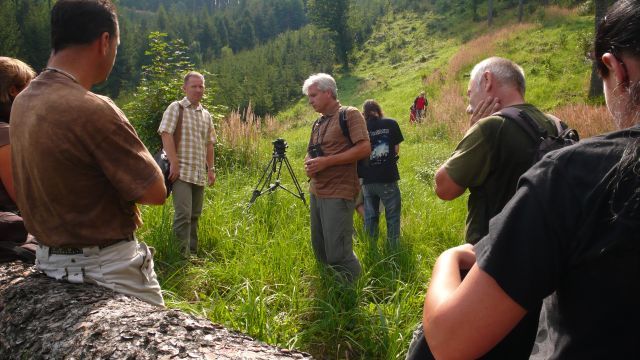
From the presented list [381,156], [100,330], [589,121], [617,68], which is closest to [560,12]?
[589,121]

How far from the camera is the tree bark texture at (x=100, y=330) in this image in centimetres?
108

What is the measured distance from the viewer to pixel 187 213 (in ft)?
13.5

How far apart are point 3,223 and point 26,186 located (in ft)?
1.32

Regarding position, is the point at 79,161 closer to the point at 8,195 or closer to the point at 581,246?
the point at 8,195

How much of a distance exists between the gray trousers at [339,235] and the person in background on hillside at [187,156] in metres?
1.43

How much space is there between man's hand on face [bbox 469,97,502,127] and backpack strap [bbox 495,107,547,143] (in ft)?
0.41

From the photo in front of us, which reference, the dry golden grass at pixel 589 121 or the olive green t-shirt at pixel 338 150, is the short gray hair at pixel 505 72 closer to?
the olive green t-shirt at pixel 338 150

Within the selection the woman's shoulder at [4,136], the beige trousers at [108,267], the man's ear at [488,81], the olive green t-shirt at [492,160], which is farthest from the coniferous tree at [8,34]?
the olive green t-shirt at [492,160]

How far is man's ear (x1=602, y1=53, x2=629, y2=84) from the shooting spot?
2.60 feet

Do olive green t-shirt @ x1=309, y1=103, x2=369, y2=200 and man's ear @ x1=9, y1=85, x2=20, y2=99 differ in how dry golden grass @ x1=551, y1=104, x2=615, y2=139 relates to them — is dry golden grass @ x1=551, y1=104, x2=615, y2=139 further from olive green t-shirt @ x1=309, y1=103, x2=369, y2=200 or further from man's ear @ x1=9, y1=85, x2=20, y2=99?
man's ear @ x1=9, y1=85, x2=20, y2=99

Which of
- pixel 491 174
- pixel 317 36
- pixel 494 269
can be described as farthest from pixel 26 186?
pixel 317 36

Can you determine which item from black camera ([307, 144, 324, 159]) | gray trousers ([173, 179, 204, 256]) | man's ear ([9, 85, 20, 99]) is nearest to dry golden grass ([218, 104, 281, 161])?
gray trousers ([173, 179, 204, 256])

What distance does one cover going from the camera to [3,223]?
1.85 meters

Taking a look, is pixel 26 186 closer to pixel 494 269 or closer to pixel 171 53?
pixel 494 269
